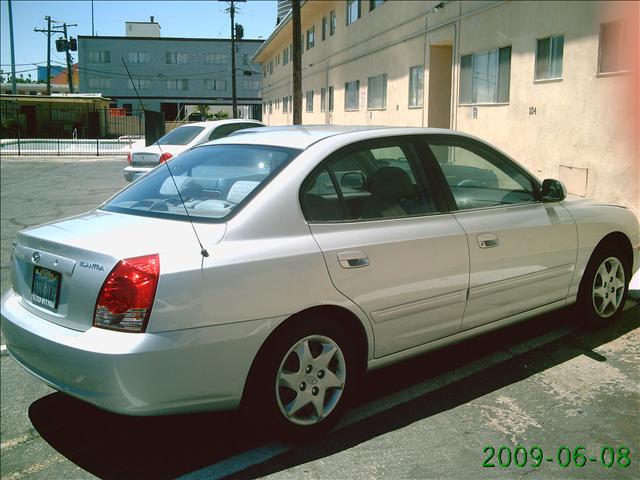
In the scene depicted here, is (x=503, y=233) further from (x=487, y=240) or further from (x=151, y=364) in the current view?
(x=151, y=364)

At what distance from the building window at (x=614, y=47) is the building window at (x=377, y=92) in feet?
33.9

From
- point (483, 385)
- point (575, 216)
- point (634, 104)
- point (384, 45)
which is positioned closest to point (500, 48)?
point (634, 104)

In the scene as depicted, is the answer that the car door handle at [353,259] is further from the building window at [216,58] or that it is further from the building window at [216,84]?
the building window at [216,84]

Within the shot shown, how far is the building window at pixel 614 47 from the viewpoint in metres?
9.84

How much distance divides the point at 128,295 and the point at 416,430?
1.67 metres

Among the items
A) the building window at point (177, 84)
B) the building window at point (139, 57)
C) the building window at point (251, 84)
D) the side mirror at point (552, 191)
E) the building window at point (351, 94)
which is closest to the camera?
the side mirror at point (552, 191)

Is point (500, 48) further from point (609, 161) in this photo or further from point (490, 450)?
point (490, 450)

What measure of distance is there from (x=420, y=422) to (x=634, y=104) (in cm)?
842

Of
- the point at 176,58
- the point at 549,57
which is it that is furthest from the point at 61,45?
the point at 176,58

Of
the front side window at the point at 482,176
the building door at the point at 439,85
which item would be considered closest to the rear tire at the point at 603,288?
the front side window at the point at 482,176

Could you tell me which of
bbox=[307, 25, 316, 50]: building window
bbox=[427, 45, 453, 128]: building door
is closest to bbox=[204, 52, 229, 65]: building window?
bbox=[307, 25, 316, 50]: building window

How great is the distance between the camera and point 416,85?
18125mm

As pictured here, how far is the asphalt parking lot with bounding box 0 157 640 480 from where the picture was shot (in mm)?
3111

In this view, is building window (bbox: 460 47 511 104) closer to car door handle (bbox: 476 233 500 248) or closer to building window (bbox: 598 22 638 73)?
building window (bbox: 598 22 638 73)
